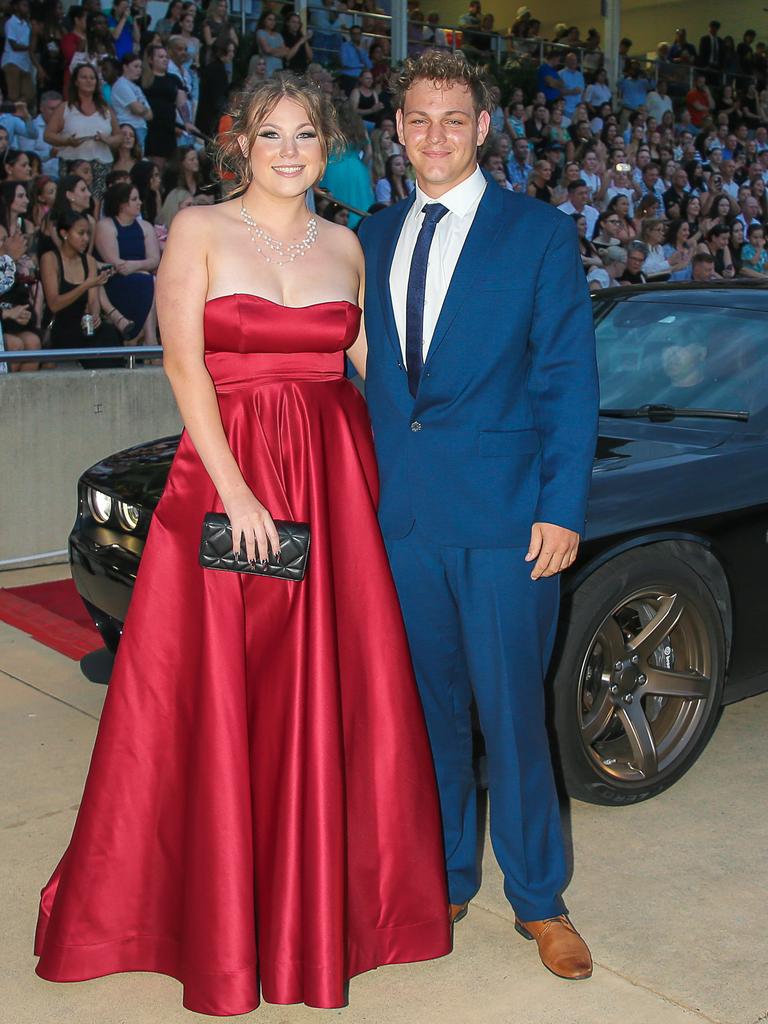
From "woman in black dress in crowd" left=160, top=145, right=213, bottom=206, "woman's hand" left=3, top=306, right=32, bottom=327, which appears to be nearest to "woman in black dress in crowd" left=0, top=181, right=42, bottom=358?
"woman's hand" left=3, top=306, right=32, bottom=327

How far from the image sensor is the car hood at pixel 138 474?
158 inches

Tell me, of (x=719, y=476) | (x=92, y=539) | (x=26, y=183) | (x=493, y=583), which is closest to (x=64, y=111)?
(x=26, y=183)

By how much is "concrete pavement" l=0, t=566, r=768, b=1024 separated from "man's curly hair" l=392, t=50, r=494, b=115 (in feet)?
6.43

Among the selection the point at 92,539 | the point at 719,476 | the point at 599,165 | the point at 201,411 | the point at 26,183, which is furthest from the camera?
the point at 599,165

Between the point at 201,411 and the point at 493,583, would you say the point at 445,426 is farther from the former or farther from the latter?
the point at 201,411

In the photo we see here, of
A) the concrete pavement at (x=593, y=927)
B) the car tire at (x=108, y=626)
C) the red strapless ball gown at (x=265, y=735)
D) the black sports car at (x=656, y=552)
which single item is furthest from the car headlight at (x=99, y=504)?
the red strapless ball gown at (x=265, y=735)

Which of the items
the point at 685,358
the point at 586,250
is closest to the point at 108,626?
the point at 685,358

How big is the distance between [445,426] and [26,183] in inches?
234

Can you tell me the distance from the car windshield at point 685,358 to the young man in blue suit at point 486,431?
5.05ft

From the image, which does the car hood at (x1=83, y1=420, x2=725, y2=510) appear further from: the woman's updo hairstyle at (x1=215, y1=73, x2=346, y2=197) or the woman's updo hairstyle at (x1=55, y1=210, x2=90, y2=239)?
the woman's updo hairstyle at (x1=55, y1=210, x2=90, y2=239)

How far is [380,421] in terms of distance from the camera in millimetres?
2850

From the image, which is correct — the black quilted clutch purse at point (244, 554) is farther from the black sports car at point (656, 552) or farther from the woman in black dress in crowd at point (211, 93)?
the woman in black dress in crowd at point (211, 93)

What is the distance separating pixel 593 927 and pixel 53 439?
4.43 metres

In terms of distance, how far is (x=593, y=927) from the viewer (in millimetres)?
Result: 3068
